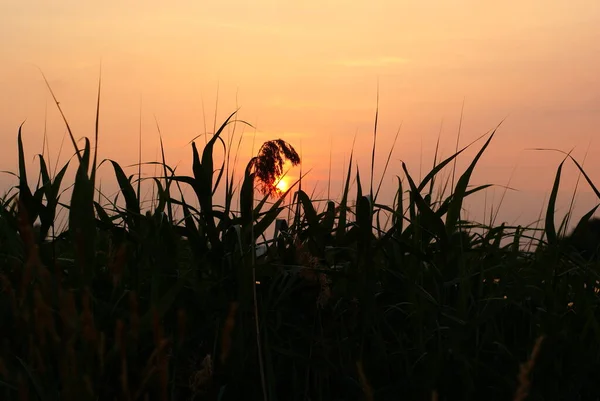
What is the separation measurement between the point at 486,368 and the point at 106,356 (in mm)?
1200

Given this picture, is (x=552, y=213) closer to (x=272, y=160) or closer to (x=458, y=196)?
Result: (x=458, y=196)

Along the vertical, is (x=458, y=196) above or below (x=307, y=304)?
above

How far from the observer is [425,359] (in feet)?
7.86

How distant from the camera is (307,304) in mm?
2592

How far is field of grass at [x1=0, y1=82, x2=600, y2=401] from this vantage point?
233 centimetres

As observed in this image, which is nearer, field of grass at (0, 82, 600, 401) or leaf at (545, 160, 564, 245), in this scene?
field of grass at (0, 82, 600, 401)

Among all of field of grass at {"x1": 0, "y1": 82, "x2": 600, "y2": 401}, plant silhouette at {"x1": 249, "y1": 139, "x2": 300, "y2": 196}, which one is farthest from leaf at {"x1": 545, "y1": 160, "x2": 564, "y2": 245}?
plant silhouette at {"x1": 249, "y1": 139, "x2": 300, "y2": 196}

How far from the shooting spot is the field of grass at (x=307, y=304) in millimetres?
2330

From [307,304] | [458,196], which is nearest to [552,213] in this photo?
[458,196]

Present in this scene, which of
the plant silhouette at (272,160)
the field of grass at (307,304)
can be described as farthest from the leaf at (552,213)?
the plant silhouette at (272,160)

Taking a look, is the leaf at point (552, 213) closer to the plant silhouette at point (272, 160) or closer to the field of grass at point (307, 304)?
the field of grass at point (307, 304)

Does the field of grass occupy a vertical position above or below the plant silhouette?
below

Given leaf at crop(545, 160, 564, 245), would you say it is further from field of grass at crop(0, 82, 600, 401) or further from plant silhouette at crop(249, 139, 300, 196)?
plant silhouette at crop(249, 139, 300, 196)

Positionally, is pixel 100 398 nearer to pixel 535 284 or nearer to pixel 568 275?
pixel 535 284
